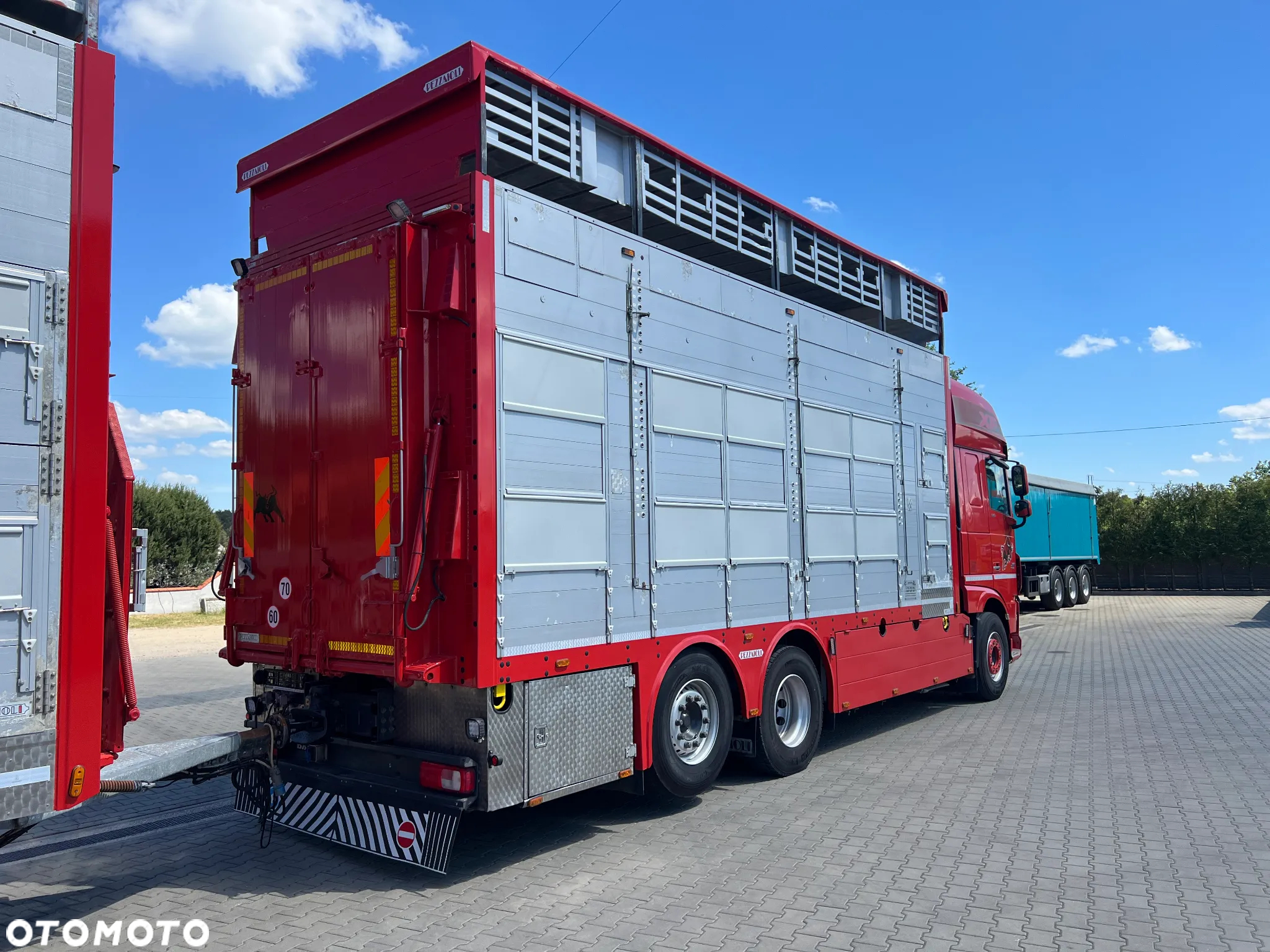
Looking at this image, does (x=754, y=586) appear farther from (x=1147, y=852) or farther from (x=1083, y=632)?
(x=1083, y=632)

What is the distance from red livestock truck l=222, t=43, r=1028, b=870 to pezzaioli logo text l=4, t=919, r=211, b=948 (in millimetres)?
1008

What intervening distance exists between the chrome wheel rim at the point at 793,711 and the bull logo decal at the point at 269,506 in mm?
3888

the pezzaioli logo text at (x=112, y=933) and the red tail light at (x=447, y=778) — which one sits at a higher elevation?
the red tail light at (x=447, y=778)

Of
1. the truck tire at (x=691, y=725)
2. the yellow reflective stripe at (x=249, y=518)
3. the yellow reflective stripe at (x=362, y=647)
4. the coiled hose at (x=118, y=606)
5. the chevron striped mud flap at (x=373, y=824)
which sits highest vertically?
the yellow reflective stripe at (x=249, y=518)

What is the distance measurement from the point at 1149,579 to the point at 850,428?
37847 mm

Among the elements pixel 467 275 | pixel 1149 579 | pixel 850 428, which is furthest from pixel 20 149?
pixel 1149 579

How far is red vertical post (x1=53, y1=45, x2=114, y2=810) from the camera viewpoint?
3.63 meters

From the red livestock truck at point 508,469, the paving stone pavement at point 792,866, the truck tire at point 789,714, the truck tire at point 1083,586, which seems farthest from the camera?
the truck tire at point 1083,586

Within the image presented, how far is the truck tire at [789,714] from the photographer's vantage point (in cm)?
695

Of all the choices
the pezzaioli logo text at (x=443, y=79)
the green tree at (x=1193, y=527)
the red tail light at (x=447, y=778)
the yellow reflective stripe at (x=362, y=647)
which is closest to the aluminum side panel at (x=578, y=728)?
the red tail light at (x=447, y=778)

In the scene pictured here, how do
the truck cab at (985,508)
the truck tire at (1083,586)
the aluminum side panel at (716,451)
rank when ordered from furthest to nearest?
the truck tire at (1083,586)
the truck cab at (985,508)
the aluminum side panel at (716,451)

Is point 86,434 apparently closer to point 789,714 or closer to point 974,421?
point 789,714

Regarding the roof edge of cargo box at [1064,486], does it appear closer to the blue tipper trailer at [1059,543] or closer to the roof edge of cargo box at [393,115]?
the blue tipper trailer at [1059,543]

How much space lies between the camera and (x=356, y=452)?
208 inches
